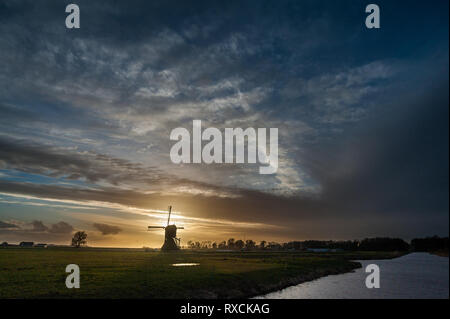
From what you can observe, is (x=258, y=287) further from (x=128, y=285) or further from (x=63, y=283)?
(x=63, y=283)

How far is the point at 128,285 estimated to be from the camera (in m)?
37.7

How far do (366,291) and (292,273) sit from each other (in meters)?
18.9

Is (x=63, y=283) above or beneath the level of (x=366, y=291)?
above
